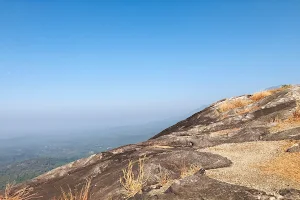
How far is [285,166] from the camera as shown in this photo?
10570mm

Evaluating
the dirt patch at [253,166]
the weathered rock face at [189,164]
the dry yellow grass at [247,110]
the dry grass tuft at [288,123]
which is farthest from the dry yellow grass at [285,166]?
the dry yellow grass at [247,110]

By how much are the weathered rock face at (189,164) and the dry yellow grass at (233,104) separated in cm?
217

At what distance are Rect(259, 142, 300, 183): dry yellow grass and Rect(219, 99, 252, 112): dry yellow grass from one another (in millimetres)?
16466

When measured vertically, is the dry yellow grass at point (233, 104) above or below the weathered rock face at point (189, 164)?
above

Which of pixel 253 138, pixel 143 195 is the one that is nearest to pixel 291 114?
pixel 253 138

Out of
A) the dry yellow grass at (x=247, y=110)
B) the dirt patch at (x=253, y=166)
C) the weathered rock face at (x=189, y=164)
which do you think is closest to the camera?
the weathered rock face at (x=189, y=164)

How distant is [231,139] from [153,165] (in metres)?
7.09

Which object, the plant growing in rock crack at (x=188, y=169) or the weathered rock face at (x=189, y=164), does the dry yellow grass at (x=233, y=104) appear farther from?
the plant growing in rock crack at (x=188, y=169)

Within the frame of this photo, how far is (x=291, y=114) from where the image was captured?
20062 mm

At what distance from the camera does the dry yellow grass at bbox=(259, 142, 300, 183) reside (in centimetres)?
957

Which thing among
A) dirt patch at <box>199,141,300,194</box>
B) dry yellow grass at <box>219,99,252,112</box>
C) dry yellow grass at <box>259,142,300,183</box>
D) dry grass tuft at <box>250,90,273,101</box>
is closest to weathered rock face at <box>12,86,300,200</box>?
dirt patch at <box>199,141,300,194</box>

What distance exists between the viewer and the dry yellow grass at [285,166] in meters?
9.57

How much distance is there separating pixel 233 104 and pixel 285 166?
19446mm

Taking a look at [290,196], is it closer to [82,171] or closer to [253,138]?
[253,138]
